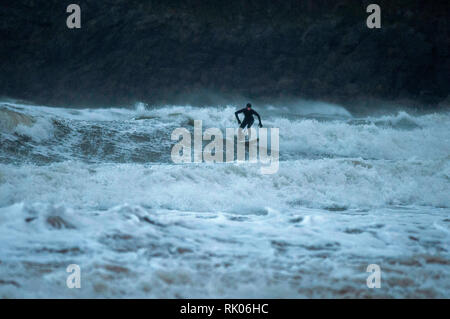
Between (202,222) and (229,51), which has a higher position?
(229,51)

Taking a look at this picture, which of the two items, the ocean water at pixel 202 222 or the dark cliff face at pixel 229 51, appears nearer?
the ocean water at pixel 202 222

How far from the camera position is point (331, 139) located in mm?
12625

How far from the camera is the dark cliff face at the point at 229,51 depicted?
2105 cm

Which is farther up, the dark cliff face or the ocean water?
the dark cliff face

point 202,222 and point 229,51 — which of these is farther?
point 229,51

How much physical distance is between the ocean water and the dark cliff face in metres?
11.4

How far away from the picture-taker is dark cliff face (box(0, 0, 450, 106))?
69.1ft

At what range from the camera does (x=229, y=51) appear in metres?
22.1

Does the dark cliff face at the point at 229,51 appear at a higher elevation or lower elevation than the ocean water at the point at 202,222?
higher

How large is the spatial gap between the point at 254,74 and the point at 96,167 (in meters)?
15.7

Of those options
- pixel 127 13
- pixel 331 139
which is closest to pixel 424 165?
pixel 331 139

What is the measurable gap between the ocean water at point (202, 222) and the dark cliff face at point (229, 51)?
11.4 meters

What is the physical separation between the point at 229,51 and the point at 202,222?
721 inches
